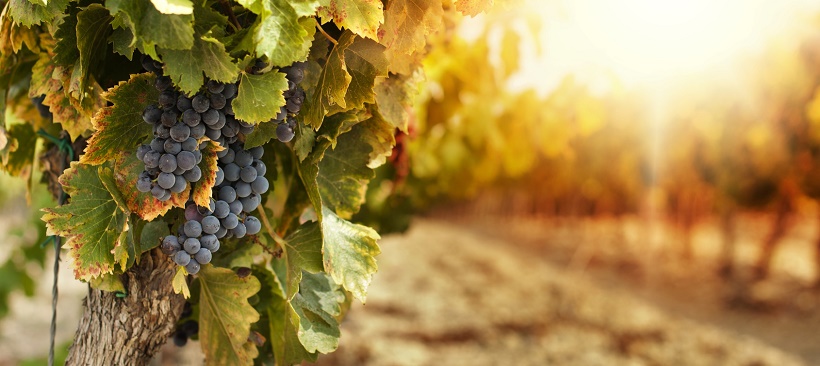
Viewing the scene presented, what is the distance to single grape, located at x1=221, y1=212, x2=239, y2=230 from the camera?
130 cm

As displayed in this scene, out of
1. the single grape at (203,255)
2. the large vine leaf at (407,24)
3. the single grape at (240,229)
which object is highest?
the large vine leaf at (407,24)

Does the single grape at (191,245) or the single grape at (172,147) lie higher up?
the single grape at (172,147)

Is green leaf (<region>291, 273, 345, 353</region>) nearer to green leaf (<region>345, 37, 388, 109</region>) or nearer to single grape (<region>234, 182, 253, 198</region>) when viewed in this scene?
single grape (<region>234, 182, 253, 198</region>)

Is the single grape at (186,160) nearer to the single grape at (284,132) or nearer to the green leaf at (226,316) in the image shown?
the single grape at (284,132)

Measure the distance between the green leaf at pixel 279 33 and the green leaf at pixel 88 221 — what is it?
0.40m

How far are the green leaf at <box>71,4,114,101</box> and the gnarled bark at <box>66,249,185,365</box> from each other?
380 mm

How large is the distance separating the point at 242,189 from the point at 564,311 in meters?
8.74

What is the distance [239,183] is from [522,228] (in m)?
25.6

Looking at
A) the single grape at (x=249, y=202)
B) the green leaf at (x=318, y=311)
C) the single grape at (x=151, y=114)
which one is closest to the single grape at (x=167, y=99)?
the single grape at (x=151, y=114)

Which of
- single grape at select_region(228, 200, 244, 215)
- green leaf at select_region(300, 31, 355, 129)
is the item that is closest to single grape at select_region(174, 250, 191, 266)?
single grape at select_region(228, 200, 244, 215)

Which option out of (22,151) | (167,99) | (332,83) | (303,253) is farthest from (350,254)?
(22,151)

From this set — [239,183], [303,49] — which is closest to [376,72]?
[303,49]

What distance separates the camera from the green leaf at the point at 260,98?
3.85 ft

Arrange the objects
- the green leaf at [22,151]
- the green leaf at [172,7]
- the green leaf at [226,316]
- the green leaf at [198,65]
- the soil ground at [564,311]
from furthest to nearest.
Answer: the soil ground at [564,311], the green leaf at [22,151], the green leaf at [226,316], the green leaf at [198,65], the green leaf at [172,7]
